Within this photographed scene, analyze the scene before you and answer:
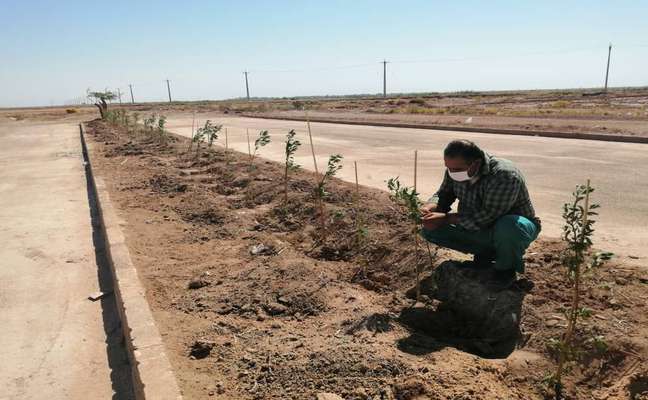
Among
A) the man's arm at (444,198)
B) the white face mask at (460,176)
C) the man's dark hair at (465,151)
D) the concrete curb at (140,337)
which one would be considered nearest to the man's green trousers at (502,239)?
the man's arm at (444,198)

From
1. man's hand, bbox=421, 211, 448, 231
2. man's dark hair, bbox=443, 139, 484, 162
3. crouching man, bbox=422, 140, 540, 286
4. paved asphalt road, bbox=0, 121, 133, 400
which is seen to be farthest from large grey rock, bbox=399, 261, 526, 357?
paved asphalt road, bbox=0, 121, 133, 400

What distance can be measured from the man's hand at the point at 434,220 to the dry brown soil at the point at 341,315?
467 millimetres

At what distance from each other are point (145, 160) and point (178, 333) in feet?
30.2

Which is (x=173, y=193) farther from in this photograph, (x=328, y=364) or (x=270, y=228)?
(x=328, y=364)

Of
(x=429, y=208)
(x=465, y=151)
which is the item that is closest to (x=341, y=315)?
(x=429, y=208)

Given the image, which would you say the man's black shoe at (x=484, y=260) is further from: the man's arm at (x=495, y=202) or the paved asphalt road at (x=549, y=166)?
the paved asphalt road at (x=549, y=166)

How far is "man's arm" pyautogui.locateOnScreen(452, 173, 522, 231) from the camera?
343cm

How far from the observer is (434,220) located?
3.72 meters

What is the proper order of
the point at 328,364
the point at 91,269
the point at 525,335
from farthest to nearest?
the point at 91,269 → the point at 525,335 → the point at 328,364

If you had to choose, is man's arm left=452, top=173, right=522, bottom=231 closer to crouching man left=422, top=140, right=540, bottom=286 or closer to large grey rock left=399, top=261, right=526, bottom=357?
crouching man left=422, top=140, right=540, bottom=286

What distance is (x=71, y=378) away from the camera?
3.39 meters

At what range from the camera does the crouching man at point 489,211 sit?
3.42 m

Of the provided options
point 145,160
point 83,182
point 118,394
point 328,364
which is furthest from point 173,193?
point 328,364

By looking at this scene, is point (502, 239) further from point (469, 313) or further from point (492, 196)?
point (469, 313)
